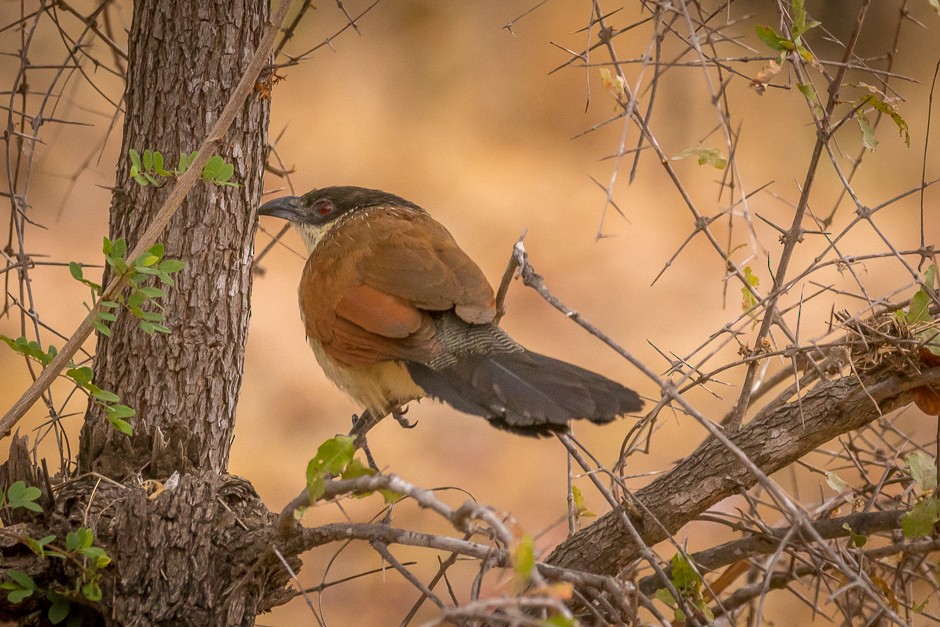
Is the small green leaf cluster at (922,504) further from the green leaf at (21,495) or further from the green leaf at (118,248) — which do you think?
the green leaf at (21,495)

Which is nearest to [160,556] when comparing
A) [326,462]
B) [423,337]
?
[326,462]

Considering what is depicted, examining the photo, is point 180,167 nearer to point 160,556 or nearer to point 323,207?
point 160,556

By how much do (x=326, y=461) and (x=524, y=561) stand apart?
56 cm

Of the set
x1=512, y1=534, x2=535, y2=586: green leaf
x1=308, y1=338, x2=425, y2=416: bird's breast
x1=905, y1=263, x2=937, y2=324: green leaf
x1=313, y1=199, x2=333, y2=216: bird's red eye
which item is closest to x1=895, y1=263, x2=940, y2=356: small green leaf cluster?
x1=905, y1=263, x2=937, y2=324: green leaf

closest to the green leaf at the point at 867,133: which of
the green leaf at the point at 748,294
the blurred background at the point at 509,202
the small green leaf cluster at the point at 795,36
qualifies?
the small green leaf cluster at the point at 795,36

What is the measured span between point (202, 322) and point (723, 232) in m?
4.93

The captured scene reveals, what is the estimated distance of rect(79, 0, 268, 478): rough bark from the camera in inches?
82.4

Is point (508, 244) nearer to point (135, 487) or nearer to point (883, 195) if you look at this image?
point (883, 195)

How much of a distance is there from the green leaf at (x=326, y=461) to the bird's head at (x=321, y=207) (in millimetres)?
1662

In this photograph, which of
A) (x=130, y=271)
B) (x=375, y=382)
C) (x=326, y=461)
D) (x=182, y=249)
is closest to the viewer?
(x=326, y=461)

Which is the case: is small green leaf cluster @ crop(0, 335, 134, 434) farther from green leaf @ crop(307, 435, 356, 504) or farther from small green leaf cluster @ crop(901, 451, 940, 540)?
small green leaf cluster @ crop(901, 451, 940, 540)

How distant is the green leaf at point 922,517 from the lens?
1.71m

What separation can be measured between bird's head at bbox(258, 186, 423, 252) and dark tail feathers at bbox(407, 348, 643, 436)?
0.96m

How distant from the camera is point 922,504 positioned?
5.65 ft
